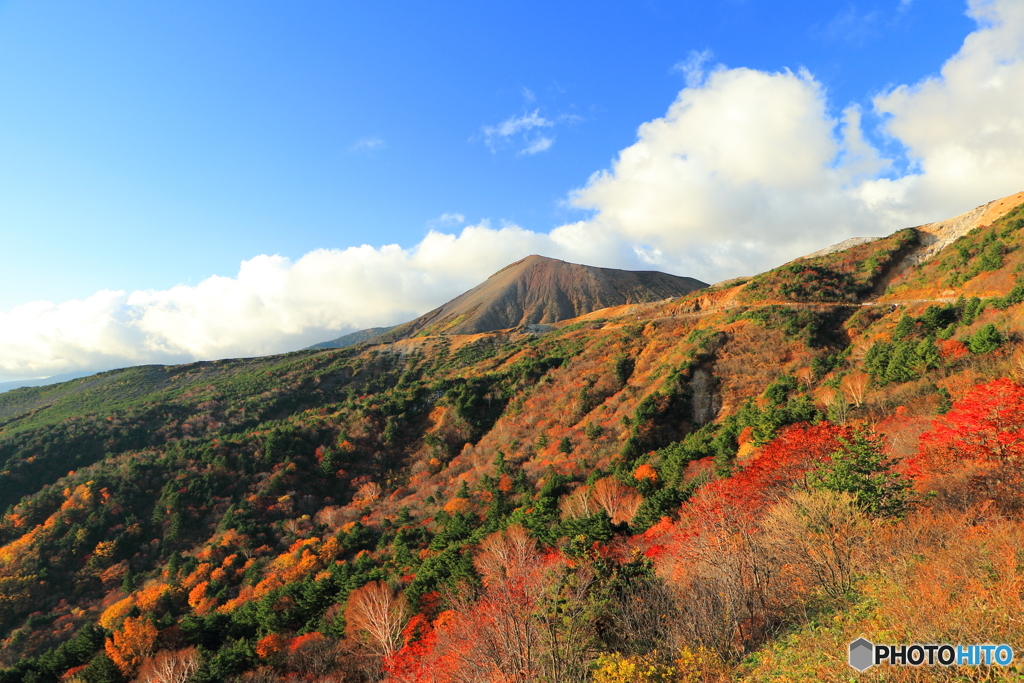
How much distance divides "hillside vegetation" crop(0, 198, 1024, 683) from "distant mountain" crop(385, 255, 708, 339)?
68.7m

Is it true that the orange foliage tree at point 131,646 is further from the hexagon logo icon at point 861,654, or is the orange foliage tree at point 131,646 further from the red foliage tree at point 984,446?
the red foliage tree at point 984,446

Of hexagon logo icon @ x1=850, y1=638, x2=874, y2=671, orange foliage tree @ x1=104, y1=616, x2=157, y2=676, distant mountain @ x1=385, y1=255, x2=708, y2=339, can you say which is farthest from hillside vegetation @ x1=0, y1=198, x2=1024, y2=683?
distant mountain @ x1=385, y1=255, x2=708, y2=339

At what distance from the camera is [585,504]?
30906 mm

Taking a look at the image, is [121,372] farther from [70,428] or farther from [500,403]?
[500,403]

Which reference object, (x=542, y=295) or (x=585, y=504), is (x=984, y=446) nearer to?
(x=585, y=504)

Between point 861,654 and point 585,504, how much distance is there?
2271 centimetres

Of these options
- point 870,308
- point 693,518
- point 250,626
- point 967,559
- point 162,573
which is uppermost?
point 870,308

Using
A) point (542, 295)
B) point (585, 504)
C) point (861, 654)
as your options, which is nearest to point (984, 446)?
point (861, 654)

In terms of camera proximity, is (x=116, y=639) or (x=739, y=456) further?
(x=739, y=456)

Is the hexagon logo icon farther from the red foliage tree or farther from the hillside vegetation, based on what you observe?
the red foliage tree

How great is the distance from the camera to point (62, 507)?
4919cm

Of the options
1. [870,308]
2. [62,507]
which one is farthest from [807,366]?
[62,507]

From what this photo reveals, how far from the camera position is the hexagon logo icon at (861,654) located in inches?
340

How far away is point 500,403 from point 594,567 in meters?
47.2
